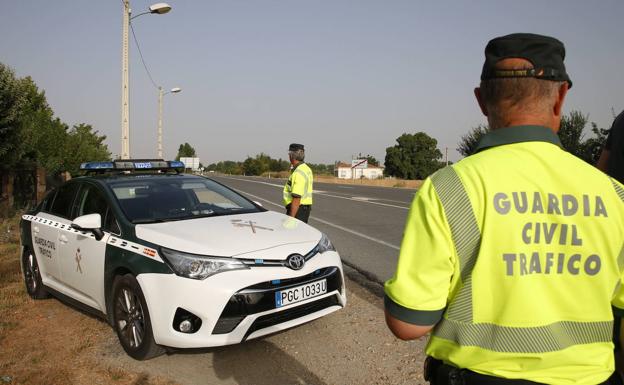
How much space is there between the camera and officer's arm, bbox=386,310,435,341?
129 centimetres

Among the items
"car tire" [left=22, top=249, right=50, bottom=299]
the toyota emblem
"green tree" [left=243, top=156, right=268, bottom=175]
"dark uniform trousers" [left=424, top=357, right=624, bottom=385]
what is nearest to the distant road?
the toyota emblem

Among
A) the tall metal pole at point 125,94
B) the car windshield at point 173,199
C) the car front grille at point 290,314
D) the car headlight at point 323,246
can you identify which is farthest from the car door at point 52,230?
the tall metal pole at point 125,94

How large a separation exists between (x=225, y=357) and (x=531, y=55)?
3151mm

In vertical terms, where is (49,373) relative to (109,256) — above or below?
below

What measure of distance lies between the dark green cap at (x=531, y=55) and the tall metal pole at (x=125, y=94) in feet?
47.3

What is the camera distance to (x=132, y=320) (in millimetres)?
3686

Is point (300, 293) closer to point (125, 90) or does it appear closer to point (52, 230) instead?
point (52, 230)

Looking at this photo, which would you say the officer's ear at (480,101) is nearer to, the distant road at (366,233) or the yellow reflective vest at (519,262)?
the yellow reflective vest at (519,262)

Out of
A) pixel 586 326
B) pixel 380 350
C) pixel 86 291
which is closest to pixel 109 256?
pixel 86 291

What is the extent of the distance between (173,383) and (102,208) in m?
1.95

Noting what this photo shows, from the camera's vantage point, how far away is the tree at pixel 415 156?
91.7 metres

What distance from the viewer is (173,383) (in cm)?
324

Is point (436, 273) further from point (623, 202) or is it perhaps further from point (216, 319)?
point (216, 319)

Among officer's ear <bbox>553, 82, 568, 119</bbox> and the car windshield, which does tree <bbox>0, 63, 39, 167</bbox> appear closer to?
the car windshield
